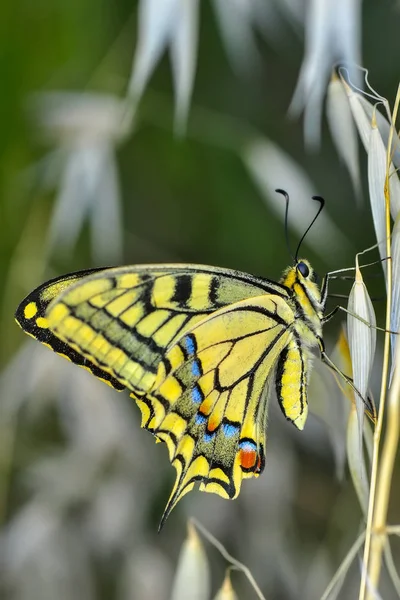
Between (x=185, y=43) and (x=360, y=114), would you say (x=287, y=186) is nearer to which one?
(x=185, y=43)

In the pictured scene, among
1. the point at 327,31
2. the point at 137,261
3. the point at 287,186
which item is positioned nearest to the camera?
the point at 327,31

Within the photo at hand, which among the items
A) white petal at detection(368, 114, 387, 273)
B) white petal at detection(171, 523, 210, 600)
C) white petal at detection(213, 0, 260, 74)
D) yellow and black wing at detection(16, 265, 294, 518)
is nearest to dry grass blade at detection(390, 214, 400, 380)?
white petal at detection(368, 114, 387, 273)

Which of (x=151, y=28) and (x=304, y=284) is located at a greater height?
(x=151, y=28)

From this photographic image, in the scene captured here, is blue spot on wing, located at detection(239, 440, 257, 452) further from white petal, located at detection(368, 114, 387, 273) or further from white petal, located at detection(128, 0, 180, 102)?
white petal, located at detection(128, 0, 180, 102)

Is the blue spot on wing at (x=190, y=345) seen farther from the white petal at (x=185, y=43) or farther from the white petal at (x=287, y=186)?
the white petal at (x=287, y=186)

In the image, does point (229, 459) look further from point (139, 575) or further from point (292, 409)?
point (139, 575)

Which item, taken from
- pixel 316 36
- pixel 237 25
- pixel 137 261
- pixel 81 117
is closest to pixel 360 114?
pixel 316 36

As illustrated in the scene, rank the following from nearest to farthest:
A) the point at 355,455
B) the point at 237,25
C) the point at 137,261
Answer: the point at 355,455
the point at 237,25
the point at 137,261
